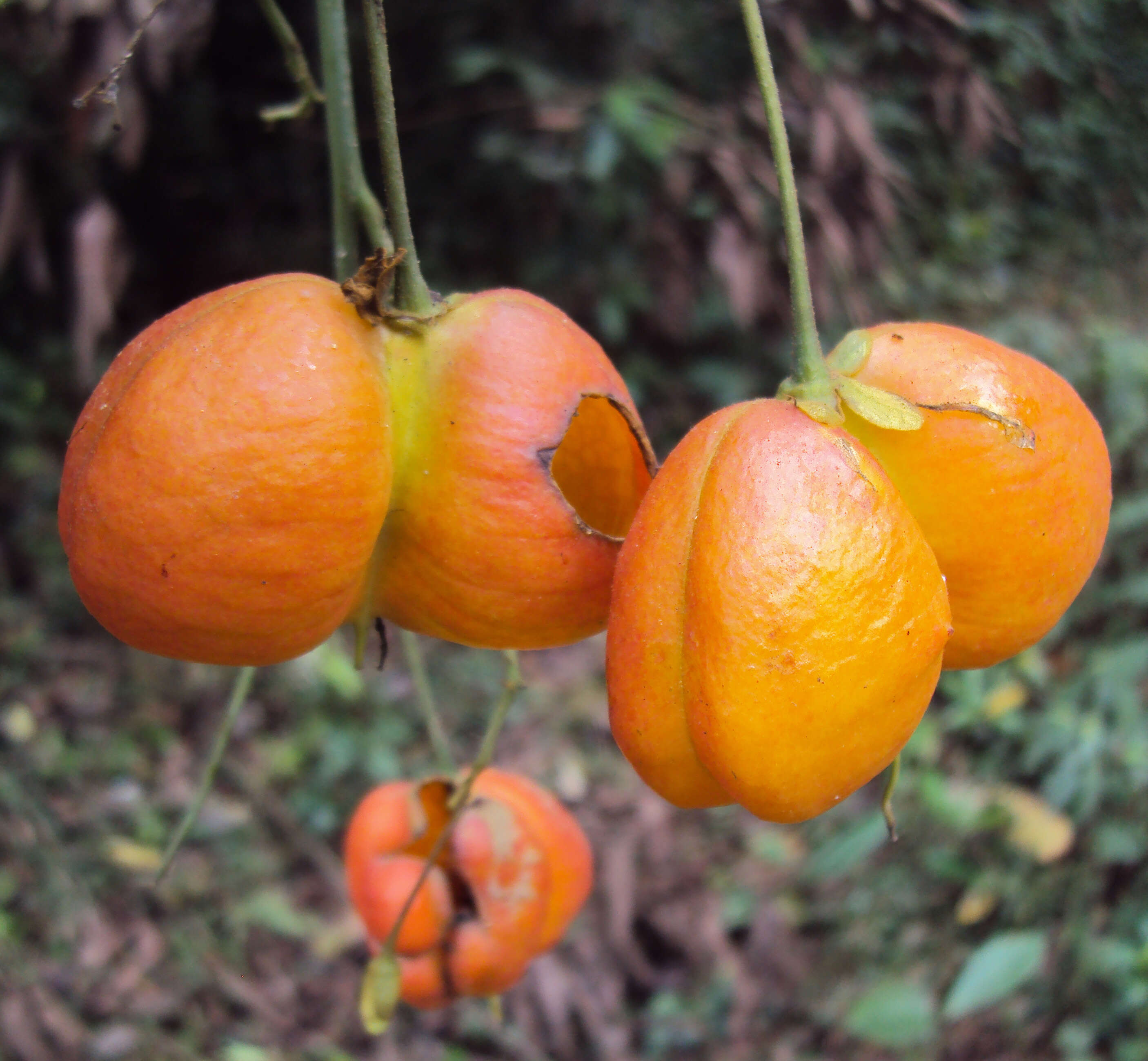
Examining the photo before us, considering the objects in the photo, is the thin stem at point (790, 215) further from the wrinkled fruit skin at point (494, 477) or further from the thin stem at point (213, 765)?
the thin stem at point (213, 765)

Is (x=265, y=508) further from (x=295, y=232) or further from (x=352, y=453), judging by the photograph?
(x=295, y=232)

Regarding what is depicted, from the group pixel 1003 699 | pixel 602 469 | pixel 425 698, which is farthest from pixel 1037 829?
pixel 602 469

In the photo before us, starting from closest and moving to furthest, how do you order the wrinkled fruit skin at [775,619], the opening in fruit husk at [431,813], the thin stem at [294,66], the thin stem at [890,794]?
the wrinkled fruit skin at [775,619] < the thin stem at [890,794] < the thin stem at [294,66] < the opening in fruit husk at [431,813]

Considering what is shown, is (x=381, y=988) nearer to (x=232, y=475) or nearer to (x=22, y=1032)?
(x=232, y=475)

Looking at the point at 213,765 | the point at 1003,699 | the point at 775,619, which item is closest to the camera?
the point at 775,619

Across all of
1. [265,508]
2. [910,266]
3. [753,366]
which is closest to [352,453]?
[265,508]

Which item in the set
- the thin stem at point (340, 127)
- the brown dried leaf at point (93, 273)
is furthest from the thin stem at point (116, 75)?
the brown dried leaf at point (93, 273)
